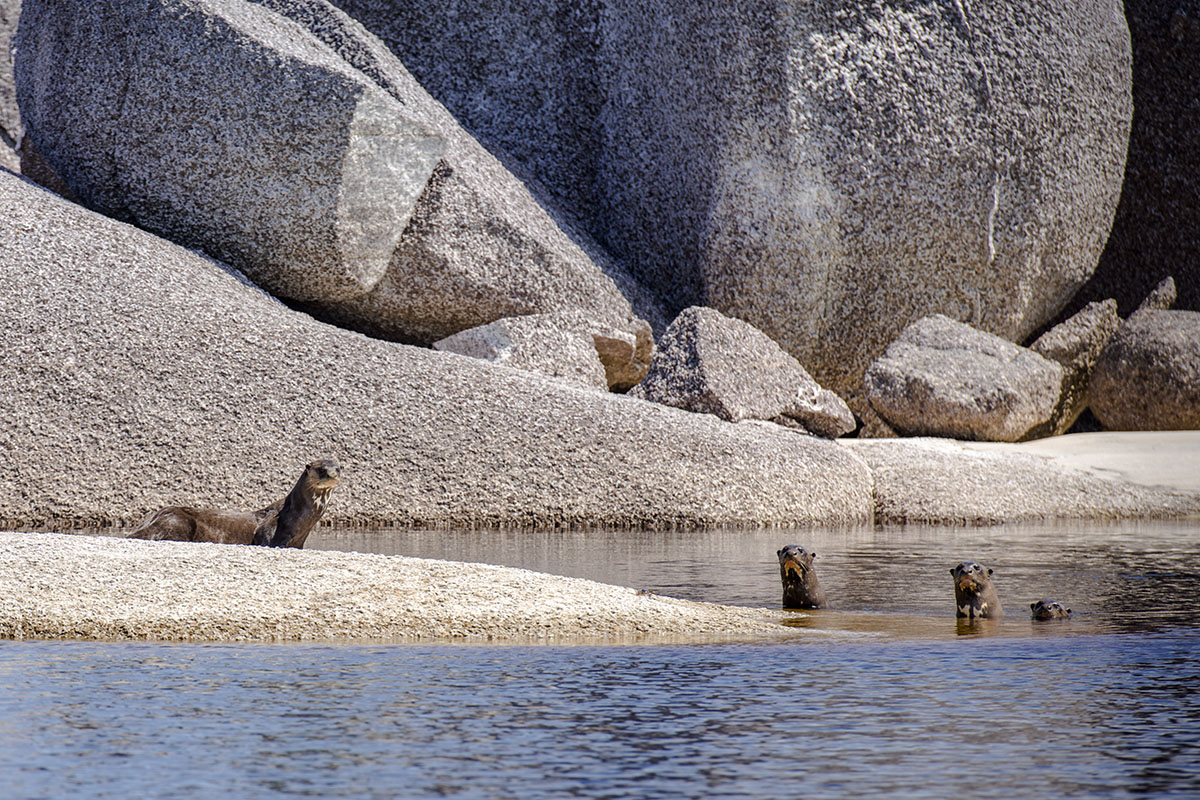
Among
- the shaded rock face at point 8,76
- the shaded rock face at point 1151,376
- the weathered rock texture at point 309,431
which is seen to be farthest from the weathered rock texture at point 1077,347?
the shaded rock face at point 8,76

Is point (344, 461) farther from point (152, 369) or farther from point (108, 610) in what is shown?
point (108, 610)

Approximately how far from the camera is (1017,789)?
3.19 m

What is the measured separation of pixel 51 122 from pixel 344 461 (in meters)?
5.52

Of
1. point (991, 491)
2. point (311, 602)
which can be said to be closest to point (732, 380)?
point (991, 491)

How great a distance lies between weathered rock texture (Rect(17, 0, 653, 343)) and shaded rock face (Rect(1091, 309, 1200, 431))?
5.49 meters

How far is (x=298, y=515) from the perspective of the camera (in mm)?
7711

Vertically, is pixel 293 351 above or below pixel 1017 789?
above

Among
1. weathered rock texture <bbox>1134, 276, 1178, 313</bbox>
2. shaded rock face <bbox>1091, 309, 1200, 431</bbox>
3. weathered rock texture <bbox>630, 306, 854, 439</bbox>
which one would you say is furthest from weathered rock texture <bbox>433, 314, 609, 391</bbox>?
weathered rock texture <bbox>1134, 276, 1178, 313</bbox>

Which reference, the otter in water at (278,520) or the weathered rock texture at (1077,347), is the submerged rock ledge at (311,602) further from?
the weathered rock texture at (1077,347)

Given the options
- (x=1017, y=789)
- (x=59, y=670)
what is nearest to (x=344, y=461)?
(x=59, y=670)

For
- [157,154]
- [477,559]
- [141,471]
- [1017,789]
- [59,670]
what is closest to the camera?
[1017,789]

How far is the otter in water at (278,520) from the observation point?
7637 millimetres

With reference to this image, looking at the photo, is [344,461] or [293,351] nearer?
[344,461]

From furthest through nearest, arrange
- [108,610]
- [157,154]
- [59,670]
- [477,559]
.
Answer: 1. [157,154]
2. [477,559]
3. [108,610]
4. [59,670]
